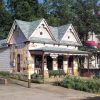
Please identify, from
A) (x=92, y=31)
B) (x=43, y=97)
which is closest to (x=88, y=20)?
(x=92, y=31)

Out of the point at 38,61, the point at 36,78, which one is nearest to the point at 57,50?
the point at 38,61

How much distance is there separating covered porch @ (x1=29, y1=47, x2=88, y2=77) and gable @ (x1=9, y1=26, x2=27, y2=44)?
2.11 metres

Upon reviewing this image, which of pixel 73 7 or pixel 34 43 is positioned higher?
pixel 73 7

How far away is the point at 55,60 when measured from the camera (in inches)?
1475

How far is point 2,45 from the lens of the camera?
39406 mm

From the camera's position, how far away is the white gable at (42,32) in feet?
120

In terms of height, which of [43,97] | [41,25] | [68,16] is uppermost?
[68,16]

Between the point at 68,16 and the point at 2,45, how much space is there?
1442cm

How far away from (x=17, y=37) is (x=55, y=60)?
4856 mm

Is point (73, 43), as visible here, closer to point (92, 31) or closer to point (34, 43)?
point (34, 43)

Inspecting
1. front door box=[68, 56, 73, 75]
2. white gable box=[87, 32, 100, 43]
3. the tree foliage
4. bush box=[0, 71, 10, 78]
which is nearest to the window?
bush box=[0, 71, 10, 78]

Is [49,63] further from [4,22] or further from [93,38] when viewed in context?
[93,38]

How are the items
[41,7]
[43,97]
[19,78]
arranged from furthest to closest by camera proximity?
[41,7], [19,78], [43,97]

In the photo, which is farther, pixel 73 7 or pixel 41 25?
pixel 73 7
